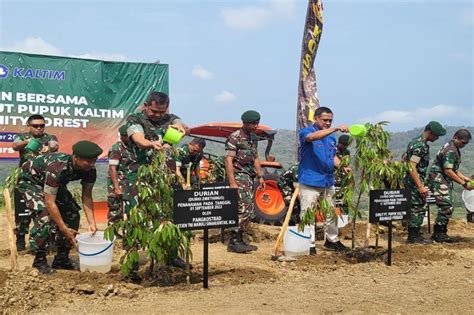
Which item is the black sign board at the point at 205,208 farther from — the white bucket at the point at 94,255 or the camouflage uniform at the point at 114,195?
the camouflage uniform at the point at 114,195

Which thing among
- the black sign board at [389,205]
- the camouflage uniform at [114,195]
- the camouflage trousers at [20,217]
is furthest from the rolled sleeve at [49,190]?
the black sign board at [389,205]

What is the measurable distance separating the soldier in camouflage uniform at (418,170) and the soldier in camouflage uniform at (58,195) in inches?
180

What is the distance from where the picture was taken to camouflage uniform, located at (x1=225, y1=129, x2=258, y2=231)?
295 inches

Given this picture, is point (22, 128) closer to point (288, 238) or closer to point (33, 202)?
point (33, 202)

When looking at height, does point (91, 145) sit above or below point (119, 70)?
below

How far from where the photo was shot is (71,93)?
1166 cm

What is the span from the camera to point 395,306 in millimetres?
4797

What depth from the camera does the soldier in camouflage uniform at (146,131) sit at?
18.1ft

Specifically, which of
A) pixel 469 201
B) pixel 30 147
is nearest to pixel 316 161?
pixel 30 147

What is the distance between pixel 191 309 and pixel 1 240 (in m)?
5.87

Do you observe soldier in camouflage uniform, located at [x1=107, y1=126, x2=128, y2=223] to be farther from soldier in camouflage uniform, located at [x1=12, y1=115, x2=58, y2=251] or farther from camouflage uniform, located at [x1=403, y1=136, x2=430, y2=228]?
camouflage uniform, located at [x1=403, y1=136, x2=430, y2=228]

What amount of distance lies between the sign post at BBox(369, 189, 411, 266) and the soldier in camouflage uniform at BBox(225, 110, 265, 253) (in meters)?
1.71

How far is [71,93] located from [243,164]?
5543 mm

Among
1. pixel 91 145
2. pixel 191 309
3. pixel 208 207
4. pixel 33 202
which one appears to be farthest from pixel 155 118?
pixel 191 309
